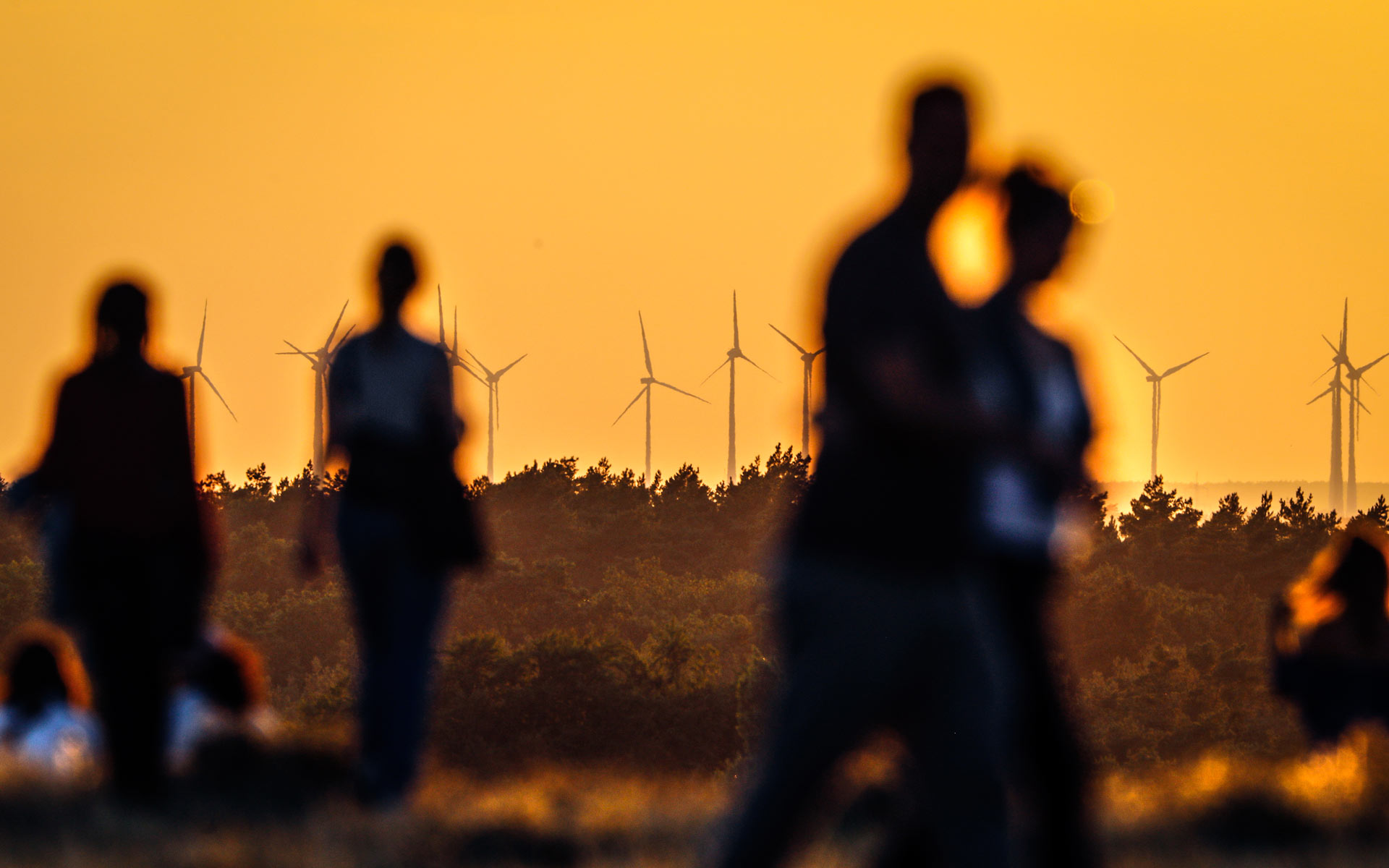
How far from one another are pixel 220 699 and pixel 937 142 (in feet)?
16.6

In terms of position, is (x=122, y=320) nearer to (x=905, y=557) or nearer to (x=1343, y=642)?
(x=905, y=557)

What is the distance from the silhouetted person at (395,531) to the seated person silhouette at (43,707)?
1.55 metres

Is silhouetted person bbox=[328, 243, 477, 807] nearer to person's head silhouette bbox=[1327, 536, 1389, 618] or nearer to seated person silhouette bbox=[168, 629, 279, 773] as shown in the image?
seated person silhouette bbox=[168, 629, 279, 773]

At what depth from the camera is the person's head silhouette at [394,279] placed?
24.1 feet

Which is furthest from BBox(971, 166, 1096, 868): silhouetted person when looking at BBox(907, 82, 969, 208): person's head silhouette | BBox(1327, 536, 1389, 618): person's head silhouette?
BBox(1327, 536, 1389, 618): person's head silhouette

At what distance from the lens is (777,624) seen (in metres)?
4.18

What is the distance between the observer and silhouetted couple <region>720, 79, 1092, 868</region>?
4.02 meters

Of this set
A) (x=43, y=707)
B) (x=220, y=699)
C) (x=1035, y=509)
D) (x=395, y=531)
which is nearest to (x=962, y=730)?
(x=1035, y=509)

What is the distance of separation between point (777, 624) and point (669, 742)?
69.6 m

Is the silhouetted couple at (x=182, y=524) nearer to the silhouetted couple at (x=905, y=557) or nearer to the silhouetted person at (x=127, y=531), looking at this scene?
the silhouetted person at (x=127, y=531)

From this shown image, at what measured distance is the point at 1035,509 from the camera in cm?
492

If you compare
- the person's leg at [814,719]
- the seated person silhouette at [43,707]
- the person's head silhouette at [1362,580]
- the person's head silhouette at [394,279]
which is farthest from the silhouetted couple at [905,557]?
the person's head silhouette at [1362,580]

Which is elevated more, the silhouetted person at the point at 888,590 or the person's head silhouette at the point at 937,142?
the person's head silhouette at the point at 937,142

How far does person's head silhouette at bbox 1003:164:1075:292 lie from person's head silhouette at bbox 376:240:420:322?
277 centimetres
